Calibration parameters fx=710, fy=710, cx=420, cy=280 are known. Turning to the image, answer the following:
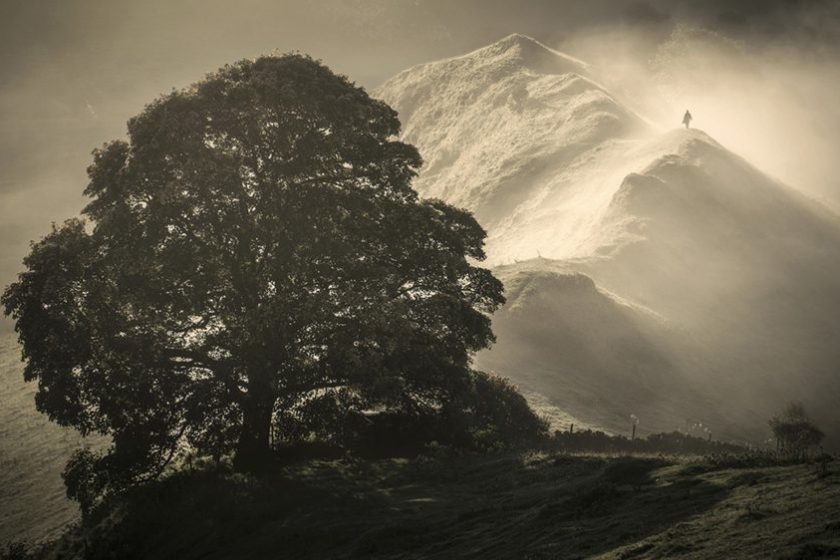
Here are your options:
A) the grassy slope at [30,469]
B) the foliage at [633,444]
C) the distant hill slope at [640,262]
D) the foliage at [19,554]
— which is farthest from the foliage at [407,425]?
the distant hill slope at [640,262]

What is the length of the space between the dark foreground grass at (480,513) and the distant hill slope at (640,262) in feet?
72.4

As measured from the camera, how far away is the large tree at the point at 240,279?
20.6m

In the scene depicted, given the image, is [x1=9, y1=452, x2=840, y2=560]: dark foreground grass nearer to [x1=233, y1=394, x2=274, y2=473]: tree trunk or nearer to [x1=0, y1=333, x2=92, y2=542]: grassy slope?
[x1=233, y1=394, x2=274, y2=473]: tree trunk

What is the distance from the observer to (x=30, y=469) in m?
34.9

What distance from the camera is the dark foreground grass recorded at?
10398 mm

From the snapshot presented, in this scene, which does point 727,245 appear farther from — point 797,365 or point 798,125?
point 798,125

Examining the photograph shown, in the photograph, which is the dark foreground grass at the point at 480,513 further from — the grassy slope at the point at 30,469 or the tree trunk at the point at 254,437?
the grassy slope at the point at 30,469

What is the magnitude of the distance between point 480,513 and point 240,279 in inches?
420

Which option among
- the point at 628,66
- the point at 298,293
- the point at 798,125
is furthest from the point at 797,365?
the point at 628,66

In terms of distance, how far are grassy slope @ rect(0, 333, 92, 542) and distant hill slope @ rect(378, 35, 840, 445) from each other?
82.0 feet

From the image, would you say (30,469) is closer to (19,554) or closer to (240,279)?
(19,554)

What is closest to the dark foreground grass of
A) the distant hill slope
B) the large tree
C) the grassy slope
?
the large tree

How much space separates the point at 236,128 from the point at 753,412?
42935 mm

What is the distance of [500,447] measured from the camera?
24.2 metres
